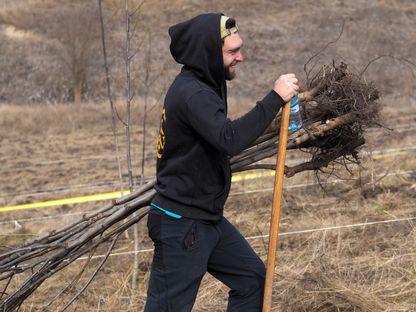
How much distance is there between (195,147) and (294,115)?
0.51m

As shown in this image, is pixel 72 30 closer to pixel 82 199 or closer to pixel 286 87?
pixel 82 199

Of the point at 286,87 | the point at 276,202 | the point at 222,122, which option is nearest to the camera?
the point at 222,122

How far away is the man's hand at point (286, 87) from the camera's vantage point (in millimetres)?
2441

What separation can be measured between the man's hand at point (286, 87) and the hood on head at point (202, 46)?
Result: 23cm

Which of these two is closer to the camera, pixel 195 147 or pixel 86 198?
pixel 195 147

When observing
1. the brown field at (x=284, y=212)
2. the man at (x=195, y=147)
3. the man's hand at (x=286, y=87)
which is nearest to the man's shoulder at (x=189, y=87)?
the man at (x=195, y=147)

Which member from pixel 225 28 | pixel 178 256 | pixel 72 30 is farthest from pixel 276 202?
pixel 72 30

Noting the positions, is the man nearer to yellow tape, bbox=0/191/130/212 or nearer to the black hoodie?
the black hoodie

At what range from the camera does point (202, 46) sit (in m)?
2.42

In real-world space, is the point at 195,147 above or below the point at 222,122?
below

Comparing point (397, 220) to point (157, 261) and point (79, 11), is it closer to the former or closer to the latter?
point (157, 261)

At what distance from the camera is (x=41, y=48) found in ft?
74.9

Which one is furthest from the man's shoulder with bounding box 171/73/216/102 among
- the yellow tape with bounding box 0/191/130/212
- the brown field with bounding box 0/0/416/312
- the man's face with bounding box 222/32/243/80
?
the yellow tape with bounding box 0/191/130/212

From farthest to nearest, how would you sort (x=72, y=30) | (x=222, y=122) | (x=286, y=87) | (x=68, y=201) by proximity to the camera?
(x=72, y=30)
(x=68, y=201)
(x=286, y=87)
(x=222, y=122)
